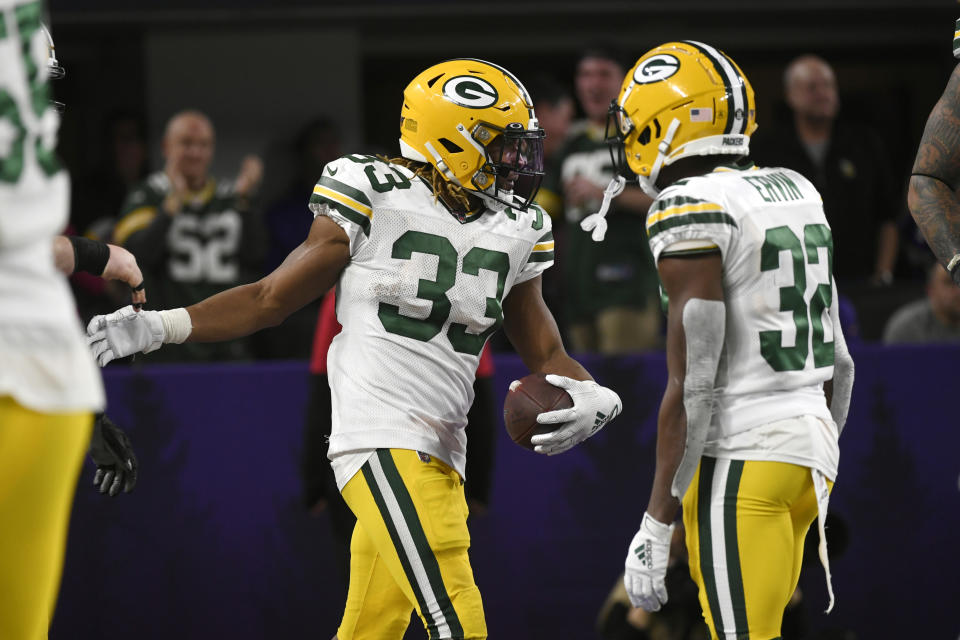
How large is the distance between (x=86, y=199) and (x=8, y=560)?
15.8 ft

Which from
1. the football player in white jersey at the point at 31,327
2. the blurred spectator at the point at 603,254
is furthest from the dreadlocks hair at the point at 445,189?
the blurred spectator at the point at 603,254

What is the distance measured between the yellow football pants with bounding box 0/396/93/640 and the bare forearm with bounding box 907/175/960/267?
2.14 m

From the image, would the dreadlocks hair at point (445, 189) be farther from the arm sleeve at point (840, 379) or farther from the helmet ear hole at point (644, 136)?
the arm sleeve at point (840, 379)

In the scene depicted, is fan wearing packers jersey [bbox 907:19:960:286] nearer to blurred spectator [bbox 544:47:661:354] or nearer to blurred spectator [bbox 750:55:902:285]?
blurred spectator [bbox 544:47:661:354]

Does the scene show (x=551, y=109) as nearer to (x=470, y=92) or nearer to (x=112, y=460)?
(x=470, y=92)

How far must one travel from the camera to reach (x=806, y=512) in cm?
293

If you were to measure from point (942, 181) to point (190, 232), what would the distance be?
→ 10.4 feet

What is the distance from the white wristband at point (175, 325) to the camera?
2.89 metres

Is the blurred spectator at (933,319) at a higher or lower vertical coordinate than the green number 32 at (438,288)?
lower

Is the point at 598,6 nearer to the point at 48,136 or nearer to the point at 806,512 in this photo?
the point at 806,512

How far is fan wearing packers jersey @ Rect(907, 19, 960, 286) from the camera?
124 inches

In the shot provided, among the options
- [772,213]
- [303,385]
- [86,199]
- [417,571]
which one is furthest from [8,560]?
[86,199]

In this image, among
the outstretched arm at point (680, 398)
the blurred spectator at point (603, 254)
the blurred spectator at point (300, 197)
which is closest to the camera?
the outstretched arm at point (680, 398)

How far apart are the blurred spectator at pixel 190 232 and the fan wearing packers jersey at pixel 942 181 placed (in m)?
3.02
